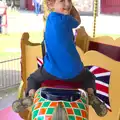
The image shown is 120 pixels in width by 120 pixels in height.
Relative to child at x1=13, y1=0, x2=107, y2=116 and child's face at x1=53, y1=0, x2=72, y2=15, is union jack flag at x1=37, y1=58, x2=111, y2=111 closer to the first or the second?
child at x1=13, y1=0, x2=107, y2=116

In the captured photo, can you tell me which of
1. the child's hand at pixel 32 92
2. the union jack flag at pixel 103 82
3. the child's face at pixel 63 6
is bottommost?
the union jack flag at pixel 103 82

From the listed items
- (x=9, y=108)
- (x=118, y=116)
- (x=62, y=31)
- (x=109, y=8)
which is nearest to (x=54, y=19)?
(x=62, y=31)

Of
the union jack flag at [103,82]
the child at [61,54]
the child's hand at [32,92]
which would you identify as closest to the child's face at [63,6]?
the child at [61,54]

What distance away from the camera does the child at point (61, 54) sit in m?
1.32

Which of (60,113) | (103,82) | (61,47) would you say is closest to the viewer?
(60,113)

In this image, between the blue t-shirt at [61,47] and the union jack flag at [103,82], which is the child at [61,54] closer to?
the blue t-shirt at [61,47]

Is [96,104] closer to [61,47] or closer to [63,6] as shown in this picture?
[61,47]

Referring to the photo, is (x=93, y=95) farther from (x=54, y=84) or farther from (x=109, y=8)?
(x=109, y=8)

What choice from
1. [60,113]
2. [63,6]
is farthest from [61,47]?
[60,113]

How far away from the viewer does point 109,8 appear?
11.6m

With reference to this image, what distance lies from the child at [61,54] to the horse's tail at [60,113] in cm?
17

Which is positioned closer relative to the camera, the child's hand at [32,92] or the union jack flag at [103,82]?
the child's hand at [32,92]

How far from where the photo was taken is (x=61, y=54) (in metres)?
1.33

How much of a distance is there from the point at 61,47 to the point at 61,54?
1.1 inches
